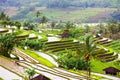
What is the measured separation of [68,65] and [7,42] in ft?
42.2

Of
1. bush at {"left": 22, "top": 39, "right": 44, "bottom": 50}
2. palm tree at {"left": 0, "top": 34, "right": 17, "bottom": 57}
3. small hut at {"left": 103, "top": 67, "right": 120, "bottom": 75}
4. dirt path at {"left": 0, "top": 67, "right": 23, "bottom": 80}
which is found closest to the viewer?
dirt path at {"left": 0, "top": 67, "right": 23, "bottom": 80}

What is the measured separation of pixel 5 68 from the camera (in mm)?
48844

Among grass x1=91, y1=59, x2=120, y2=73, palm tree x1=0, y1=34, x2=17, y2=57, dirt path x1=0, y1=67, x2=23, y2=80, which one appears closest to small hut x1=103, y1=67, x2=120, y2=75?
grass x1=91, y1=59, x2=120, y2=73

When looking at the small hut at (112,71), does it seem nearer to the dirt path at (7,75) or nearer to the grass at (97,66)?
the grass at (97,66)

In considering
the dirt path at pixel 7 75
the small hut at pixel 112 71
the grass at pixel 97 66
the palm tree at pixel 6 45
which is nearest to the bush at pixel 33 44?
the grass at pixel 97 66

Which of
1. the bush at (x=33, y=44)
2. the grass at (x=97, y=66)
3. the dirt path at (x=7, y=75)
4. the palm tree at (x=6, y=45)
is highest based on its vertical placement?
the palm tree at (x=6, y=45)

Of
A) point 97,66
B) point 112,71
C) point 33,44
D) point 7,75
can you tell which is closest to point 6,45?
point 7,75

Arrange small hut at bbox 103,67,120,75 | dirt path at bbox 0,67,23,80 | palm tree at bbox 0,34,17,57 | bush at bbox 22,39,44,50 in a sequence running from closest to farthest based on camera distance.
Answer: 1. dirt path at bbox 0,67,23,80
2. palm tree at bbox 0,34,17,57
3. small hut at bbox 103,67,120,75
4. bush at bbox 22,39,44,50

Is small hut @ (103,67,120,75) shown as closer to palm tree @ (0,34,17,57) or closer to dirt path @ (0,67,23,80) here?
palm tree @ (0,34,17,57)

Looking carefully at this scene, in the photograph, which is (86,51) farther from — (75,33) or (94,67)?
(75,33)

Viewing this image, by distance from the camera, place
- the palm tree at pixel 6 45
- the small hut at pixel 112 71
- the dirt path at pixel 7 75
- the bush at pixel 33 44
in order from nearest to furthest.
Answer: the dirt path at pixel 7 75 → the palm tree at pixel 6 45 → the small hut at pixel 112 71 → the bush at pixel 33 44

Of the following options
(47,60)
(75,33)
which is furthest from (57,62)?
(75,33)

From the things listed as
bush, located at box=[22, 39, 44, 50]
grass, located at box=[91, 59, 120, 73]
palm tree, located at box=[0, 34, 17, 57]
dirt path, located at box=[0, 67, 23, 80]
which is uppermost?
palm tree, located at box=[0, 34, 17, 57]

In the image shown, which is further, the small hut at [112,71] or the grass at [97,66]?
the grass at [97,66]
